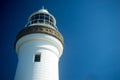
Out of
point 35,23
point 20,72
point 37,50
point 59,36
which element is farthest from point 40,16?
point 20,72

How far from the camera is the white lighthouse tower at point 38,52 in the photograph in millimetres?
16656

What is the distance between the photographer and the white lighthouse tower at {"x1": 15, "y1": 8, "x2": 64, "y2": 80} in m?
16.7

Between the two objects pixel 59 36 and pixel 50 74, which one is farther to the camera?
pixel 59 36

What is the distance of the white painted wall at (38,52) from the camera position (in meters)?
16.6

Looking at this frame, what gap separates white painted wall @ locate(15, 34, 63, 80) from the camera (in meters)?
16.6

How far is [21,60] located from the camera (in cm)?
1770

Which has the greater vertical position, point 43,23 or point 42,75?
point 43,23

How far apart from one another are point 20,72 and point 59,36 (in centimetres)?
453

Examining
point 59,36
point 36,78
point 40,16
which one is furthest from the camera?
point 40,16

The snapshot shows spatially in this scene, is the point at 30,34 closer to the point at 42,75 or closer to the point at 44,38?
the point at 44,38

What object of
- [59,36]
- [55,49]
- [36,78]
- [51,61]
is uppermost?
[59,36]

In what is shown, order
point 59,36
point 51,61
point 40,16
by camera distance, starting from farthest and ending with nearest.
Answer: point 40,16, point 59,36, point 51,61

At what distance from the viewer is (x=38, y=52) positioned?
17.7 metres

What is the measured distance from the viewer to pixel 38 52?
17.7 meters
